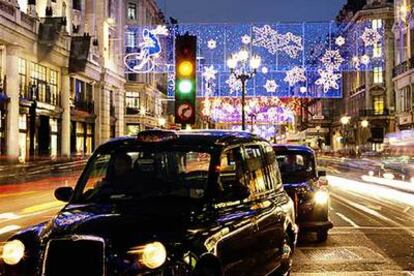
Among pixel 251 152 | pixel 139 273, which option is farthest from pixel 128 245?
pixel 251 152

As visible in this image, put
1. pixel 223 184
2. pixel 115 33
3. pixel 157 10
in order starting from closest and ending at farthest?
A: pixel 223 184 < pixel 115 33 < pixel 157 10

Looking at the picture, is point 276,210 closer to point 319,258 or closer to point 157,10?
point 319,258

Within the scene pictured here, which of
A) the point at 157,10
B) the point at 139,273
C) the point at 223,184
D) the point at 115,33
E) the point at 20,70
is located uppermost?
the point at 157,10

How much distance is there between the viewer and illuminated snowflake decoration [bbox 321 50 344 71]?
44.4 m

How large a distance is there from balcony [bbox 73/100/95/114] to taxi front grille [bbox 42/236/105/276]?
159ft

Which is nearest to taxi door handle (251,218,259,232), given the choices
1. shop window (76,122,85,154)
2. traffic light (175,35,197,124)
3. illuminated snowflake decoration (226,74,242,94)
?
traffic light (175,35,197,124)

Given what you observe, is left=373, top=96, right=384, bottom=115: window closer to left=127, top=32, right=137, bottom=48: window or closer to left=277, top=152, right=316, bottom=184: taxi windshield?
left=127, top=32, right=137, bottom=48: window

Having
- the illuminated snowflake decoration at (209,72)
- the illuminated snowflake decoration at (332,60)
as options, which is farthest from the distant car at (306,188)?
the illuminated snowflake decoration at (332,60)

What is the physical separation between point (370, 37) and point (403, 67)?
23.5 m

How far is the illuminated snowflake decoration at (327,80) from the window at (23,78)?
62.6 ft

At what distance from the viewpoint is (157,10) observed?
91.7 meters

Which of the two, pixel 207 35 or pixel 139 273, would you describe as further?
pixel 207 35

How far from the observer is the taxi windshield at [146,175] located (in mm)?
6051

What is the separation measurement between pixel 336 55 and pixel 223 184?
131ft
